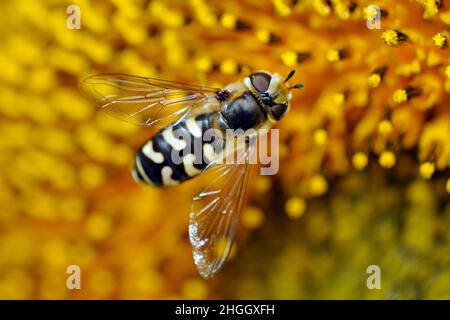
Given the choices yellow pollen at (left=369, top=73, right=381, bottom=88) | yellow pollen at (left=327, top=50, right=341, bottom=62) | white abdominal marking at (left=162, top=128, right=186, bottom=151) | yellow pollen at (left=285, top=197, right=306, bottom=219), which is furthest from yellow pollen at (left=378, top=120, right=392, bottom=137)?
white abdominal marking at (left=162, top=128, right=186, bottom=151)

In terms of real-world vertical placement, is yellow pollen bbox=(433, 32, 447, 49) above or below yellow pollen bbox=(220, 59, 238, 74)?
below

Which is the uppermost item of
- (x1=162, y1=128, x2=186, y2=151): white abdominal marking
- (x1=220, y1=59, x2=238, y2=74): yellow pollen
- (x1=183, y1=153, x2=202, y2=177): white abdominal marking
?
(x1=220, y1=59, x2=238, y2=74): yellow pollen

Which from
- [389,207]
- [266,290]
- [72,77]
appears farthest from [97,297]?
[389,207]

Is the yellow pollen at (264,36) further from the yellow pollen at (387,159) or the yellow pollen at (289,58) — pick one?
the yellow pollen at (387,159)

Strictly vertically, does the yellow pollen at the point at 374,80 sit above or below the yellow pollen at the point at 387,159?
above

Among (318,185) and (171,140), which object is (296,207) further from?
(171,140)

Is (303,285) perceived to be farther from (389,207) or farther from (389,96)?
(389,96)

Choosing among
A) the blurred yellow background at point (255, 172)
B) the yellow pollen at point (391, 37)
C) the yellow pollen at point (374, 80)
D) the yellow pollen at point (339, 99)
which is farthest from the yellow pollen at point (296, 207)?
the yellow pollen at point (391, 37)

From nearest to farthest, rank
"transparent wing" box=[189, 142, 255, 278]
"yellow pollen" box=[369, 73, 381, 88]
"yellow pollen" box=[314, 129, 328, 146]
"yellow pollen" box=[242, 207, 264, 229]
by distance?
"transparent wing" box=[189, 142, 255, 278] → "yellow pollen" box=[369, 73, 381, 88] → "yellow pollen" box=[314, 129, 328, 146] → "yellow pollen" box=[242, 207, 264, 229]

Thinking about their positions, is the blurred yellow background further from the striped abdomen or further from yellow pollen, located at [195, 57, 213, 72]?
the striped abdomen
